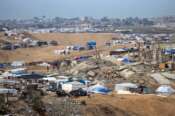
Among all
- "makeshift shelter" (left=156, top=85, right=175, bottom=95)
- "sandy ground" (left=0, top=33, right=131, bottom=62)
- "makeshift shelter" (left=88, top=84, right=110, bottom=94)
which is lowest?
"sandy ground" (left=0, top=33, right=131, bottom=62)

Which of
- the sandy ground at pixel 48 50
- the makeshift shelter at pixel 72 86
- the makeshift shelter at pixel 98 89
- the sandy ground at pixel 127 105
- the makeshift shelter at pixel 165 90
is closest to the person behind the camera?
the sandy ground at pixel 127 105

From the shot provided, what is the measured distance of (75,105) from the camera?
17.7 metres

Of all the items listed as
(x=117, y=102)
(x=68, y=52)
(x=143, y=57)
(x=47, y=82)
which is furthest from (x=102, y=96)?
(x=68, y=52)

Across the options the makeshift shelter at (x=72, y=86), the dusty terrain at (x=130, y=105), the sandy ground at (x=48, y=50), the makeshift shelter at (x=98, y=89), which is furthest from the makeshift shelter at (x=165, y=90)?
the sandy ground at (x=48, y=50)

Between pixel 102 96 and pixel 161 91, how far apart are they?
4242mm

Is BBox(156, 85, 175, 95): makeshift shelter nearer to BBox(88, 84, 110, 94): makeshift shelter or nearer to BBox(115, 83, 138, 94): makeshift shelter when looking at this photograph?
BBox(115, 83, 138, 94): makeshift shelter

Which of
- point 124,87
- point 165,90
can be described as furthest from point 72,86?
point 165,90

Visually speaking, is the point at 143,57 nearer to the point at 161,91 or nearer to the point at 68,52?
the point at 161,91

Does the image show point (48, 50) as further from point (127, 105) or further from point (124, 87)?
point (127, 105)

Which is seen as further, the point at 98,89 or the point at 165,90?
the point at 165,90

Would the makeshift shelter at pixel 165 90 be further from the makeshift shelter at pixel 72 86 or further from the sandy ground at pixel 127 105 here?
the makeshift shelter at pixel 72 86

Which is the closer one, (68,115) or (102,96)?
(68,115)

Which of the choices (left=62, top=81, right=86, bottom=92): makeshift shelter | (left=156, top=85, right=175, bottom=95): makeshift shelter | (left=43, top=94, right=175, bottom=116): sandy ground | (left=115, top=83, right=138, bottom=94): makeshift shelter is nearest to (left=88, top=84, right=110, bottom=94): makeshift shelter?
(left=62, top=81, right=86, bottom=92): makeshift shelter

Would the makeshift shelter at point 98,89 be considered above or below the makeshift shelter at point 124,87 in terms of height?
above
